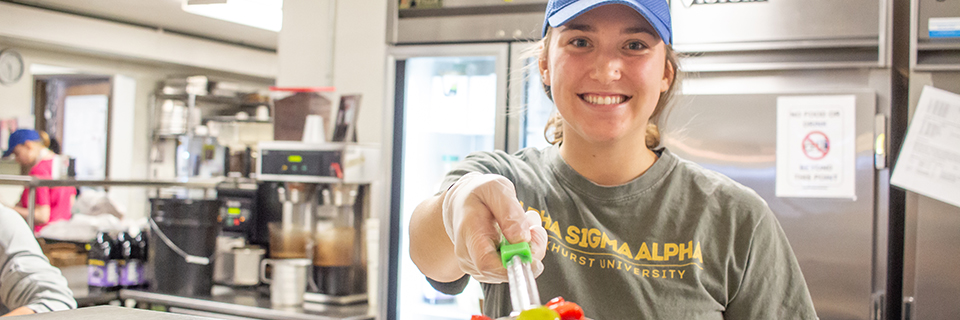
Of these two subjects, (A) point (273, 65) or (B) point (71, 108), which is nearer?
(B) point (71, 108)

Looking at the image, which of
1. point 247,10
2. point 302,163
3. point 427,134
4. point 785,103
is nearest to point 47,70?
point 247,10

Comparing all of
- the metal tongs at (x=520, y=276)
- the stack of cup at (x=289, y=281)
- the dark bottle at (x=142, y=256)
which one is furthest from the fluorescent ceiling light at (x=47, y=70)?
the metal tongs at (x=520, y=276)

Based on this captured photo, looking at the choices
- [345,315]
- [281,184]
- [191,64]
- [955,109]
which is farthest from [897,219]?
[191,64]

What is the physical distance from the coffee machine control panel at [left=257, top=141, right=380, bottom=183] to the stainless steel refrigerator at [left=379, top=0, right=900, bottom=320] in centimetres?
94

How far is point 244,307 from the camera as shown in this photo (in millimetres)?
3314

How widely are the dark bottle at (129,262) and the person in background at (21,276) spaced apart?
1.44m

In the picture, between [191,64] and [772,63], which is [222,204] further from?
[191,64]

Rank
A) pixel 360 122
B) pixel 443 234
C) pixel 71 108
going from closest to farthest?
pixel 443 234 < pixel 360 122 < pixel 71 108

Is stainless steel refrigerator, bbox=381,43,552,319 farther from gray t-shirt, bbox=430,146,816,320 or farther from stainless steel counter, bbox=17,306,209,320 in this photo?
stainless steel counter, bbox=17,306,209,320

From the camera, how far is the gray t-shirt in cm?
114

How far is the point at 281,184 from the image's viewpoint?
3.50 metres

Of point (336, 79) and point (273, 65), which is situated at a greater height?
point (273, 65)

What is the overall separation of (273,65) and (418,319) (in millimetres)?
7758

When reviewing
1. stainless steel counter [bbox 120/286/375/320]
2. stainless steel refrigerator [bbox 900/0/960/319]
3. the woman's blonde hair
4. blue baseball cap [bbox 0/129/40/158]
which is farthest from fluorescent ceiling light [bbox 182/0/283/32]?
stainless steel refrigerator [bbox 900/0/960/319]
